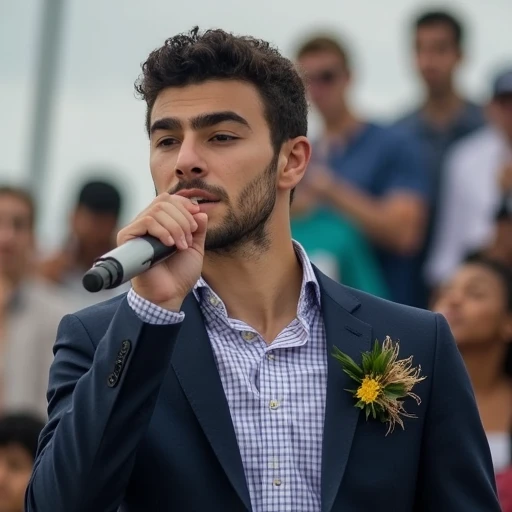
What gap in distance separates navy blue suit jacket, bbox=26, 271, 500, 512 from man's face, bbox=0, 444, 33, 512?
2.47 m

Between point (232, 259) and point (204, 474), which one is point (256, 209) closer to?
point (232, 259)

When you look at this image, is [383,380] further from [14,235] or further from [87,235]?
[87,235]

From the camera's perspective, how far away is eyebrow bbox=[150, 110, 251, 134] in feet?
13.1

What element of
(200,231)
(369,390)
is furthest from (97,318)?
(369,390)

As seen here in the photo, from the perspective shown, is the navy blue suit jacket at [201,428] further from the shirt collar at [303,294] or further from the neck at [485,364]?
the neck at [485,364]

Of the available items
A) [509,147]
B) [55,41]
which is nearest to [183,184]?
[509,147]

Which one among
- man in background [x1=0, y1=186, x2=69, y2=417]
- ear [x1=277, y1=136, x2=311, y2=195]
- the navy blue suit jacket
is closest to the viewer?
the navy blue suit jacket

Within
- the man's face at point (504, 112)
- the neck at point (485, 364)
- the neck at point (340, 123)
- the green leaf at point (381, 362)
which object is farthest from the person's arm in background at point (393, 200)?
the green leaf at point (381, 362)

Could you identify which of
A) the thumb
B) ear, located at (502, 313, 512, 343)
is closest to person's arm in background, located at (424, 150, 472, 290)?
ear, located at (502, 313, 512, 343)

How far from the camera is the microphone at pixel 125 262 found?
3.20m

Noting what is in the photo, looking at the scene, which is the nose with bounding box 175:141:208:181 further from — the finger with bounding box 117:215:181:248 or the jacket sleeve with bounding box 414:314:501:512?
the jacket sleeve with bounding box 414:314:501:512

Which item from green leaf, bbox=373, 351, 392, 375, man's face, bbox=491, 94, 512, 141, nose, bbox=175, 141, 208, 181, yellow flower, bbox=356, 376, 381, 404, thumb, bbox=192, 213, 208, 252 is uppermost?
man's face, bbox=491, 94, 512, 141

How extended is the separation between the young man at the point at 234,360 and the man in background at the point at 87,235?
14.6 ft

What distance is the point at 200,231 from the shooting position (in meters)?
3.64
